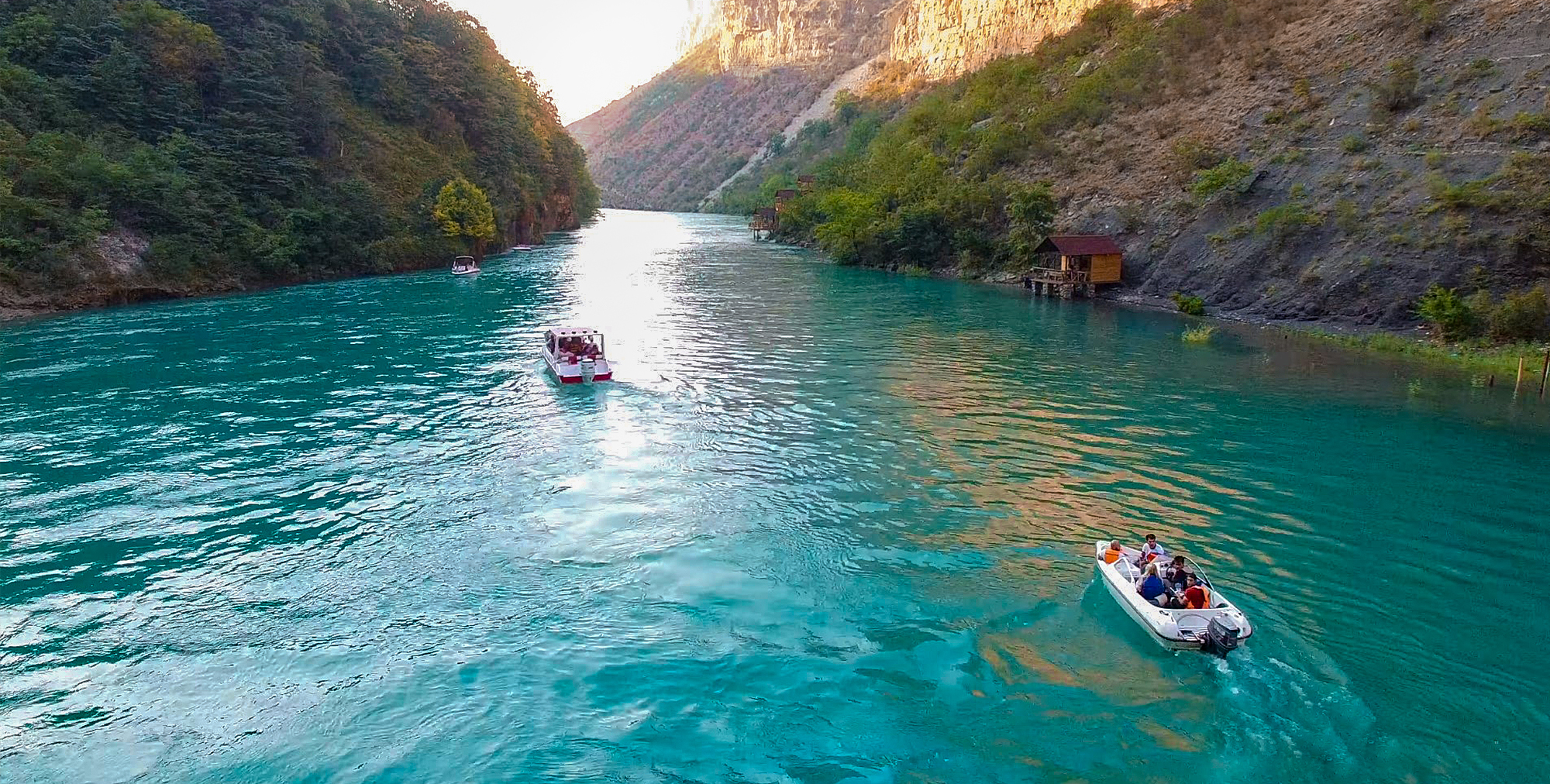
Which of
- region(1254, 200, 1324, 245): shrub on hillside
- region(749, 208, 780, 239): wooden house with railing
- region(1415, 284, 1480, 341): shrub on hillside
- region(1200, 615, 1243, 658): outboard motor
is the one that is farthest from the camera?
region(749, 208, 780, 239): wooden house with railing

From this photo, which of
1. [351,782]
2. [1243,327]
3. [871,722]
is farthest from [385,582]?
[1243,327]

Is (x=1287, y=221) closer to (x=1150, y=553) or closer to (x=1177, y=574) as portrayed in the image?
(x=1150, y=553)

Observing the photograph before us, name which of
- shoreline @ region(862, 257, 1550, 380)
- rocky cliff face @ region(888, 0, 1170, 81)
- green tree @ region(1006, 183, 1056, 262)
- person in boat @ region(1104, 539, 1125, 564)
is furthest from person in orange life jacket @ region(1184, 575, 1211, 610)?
rocky cliff face @ region(888, 0, 1170, 81)

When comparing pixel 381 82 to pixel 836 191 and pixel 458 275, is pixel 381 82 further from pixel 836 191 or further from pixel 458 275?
pixel 836 191

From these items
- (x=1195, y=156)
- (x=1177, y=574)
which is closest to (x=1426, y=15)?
(x=1195, y=156)

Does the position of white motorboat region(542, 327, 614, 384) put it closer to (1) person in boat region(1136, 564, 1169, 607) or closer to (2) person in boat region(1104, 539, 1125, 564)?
(2) person in boat region(1104, 539, 1125, 564)

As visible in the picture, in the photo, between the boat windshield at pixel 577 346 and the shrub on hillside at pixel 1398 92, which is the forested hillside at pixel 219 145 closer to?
the boat windshield at pixel 577 346
